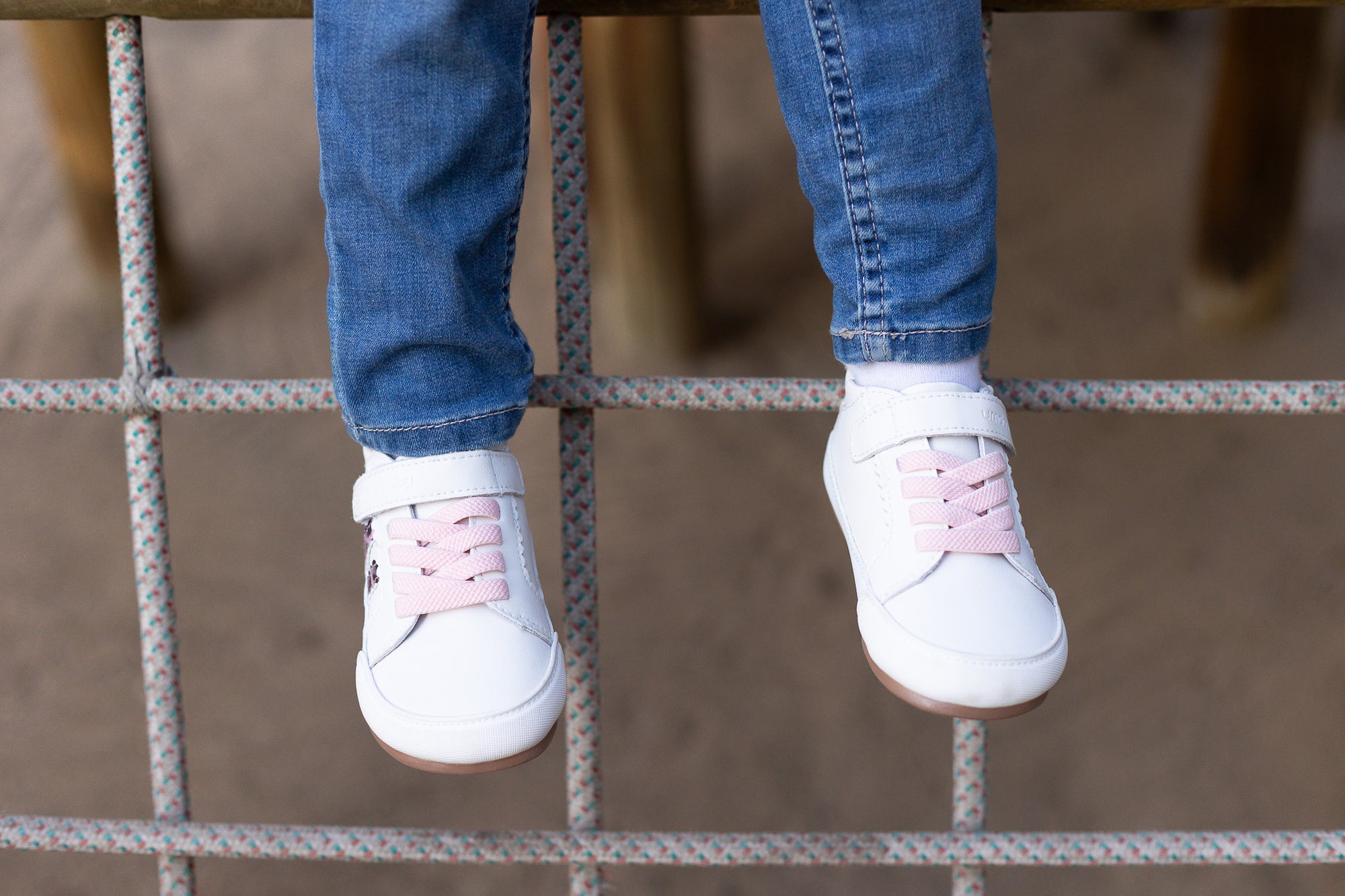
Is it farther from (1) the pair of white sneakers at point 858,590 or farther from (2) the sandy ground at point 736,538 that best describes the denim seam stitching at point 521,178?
(2) the sandy ground at point 736,538

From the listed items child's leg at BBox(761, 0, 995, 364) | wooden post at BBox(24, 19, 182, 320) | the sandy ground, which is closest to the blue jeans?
child's leg at BBox(761, 0, 995, 364)

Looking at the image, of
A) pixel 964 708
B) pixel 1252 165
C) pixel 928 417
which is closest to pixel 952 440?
pixel 928 417

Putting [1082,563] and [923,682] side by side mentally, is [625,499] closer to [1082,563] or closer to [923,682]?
[1082,563]

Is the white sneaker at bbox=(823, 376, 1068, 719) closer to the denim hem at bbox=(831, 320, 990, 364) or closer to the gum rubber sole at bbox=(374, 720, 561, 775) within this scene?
the denim hem at bbox=(831, 320, 990, 364)

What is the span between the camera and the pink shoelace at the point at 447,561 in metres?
0.51

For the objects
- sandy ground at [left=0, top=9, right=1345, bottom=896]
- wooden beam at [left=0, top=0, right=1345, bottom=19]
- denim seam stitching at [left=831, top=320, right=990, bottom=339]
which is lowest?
sandy ground at [left=0, top=9, right=1345, bottom=896]

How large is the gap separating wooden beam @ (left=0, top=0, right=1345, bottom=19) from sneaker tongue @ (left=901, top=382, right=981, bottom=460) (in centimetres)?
23

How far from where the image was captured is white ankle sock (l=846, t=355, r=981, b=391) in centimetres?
52

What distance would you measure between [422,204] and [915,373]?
→ 25 centimetres

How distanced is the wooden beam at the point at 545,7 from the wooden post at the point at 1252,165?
167cm

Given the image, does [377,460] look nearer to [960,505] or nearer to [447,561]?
[447,561]

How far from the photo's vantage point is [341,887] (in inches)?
73.0

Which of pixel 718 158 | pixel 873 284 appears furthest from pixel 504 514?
pixel 718 158

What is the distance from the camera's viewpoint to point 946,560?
50 cm
